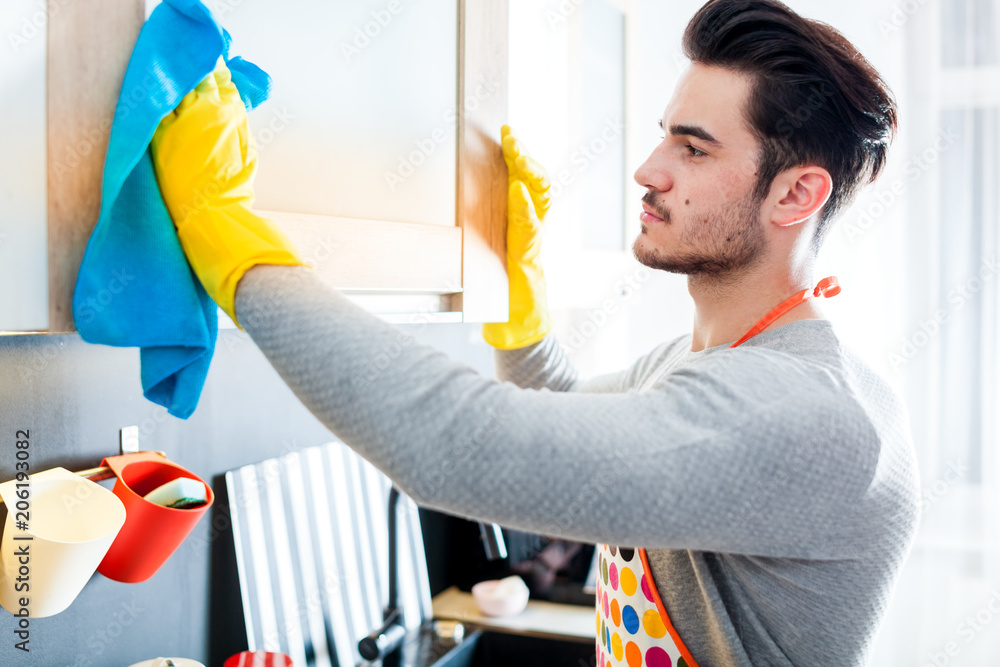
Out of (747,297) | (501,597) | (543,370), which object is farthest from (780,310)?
(501,597)

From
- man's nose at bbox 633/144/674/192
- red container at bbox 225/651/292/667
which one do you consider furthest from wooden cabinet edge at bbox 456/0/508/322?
red container at bbox 225/651/292/667

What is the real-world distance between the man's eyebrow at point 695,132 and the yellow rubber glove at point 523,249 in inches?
7.1

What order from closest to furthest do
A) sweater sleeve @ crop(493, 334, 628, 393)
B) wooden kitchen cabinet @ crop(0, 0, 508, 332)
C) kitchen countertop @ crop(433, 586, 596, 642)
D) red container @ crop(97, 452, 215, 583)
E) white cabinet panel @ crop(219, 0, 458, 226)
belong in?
wooden kitchen cabinet @ crop(0, 0, 508, 332)
white cabinet panel @ crop(219, 0, 458, 226)
red container @ crop(97, 452, 215, 583)
sweater sleeve @ crop(493, 334, 628, 393)
kitchen countertop @ crop(433, 586, 596, 642)

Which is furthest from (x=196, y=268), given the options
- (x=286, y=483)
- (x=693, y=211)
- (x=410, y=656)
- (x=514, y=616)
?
(x=514, y=616)

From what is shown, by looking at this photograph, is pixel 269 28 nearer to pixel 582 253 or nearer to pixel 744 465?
pixel 744 465

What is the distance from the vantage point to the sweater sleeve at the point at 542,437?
1.88 feet

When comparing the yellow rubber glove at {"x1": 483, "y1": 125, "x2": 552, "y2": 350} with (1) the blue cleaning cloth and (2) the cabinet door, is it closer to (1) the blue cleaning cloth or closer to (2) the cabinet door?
(2) the cabinet door

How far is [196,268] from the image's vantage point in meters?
0.60

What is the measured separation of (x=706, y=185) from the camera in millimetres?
909

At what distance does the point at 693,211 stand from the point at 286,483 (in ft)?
2.57

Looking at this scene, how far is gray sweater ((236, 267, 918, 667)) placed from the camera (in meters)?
0.57

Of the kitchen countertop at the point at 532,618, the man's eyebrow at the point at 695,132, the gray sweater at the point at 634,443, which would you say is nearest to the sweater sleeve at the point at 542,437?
the gray sweater at the point at 634,443

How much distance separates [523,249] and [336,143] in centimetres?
35

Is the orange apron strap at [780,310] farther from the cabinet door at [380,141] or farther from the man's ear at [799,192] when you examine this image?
the cabinet door at [380,141]
